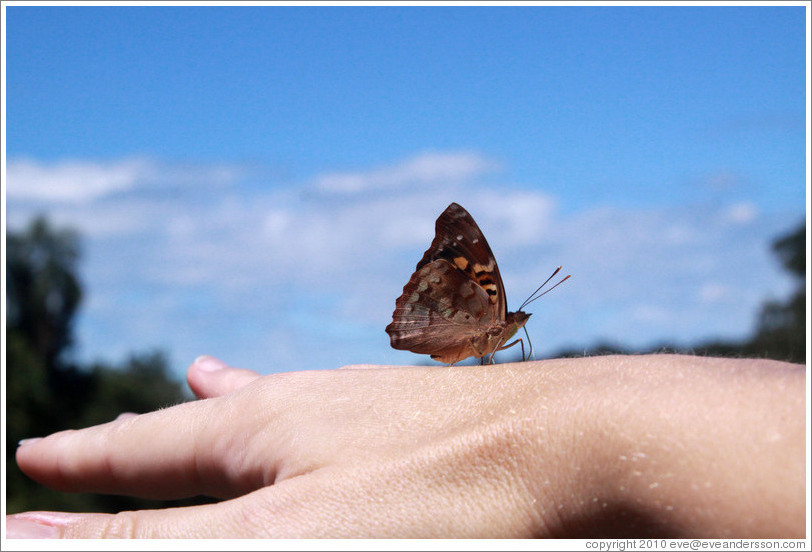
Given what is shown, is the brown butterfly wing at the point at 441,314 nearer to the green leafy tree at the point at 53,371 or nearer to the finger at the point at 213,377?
the finger at the point at 213,377

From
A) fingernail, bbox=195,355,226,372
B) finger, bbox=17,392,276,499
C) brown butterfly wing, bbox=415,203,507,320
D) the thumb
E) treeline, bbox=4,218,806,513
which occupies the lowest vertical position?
the thumb

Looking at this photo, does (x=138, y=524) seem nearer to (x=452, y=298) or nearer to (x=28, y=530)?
(x=28, y=530)

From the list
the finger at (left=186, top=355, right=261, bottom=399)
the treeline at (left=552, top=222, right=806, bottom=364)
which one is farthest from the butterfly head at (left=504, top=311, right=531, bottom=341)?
the treeline at (left=552, top=222, right=806, bottom=364)

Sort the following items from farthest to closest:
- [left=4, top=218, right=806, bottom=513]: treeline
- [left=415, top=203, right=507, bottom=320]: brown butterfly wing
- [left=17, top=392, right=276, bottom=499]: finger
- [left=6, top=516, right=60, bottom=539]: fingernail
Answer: [left=4, top=218, right=806, bottom=513]: treeline < [left=415, top=203, right=507, bottom=320]: brown butterfly wing < [left=17, top=392, right=276, bottom=499]: finger < [left=6, top=516, right=60, bottom=539]: fingernail

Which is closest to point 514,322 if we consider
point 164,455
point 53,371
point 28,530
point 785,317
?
point 164,455

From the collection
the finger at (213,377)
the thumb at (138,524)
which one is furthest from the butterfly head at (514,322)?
the thumb at (138,524)

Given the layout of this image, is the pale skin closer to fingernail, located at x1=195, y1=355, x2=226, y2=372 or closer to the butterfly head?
the butterfly head
